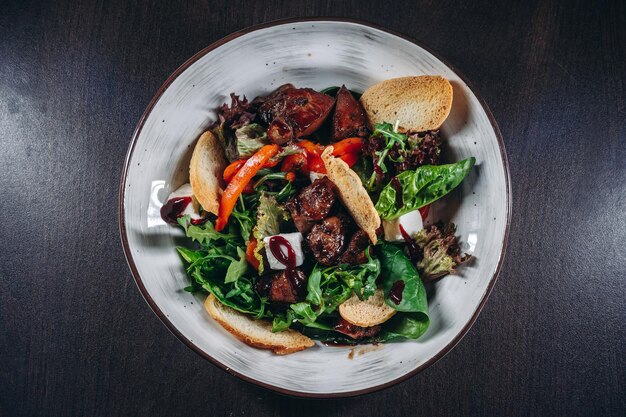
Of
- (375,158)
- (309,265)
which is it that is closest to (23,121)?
(309,265)

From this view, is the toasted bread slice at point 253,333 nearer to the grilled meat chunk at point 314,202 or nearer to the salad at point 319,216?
the salad at point 319,216

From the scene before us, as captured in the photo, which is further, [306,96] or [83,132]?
[83,132]

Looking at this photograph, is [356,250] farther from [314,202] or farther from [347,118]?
[347,118]

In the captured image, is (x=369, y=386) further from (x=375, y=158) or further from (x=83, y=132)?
(x=83, y=132)

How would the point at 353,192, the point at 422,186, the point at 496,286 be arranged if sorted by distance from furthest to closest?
the point at 496,286, the point at 422,186, the point at 353,192

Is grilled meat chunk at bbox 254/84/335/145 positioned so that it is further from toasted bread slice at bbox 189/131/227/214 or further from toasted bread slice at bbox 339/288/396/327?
toasted bread slice at bbox 339/288/396/327

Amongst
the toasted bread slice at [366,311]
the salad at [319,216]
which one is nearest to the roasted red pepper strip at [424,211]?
the salad at [319,216]

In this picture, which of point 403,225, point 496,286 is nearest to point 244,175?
point 403,225
